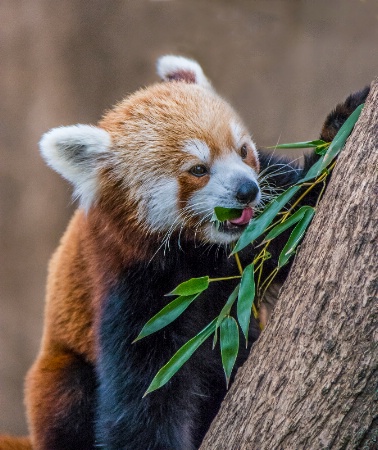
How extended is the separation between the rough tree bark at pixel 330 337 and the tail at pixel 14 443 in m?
1.91

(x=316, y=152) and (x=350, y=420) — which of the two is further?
(x=316, y=152)

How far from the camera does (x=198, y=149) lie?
2984 mm

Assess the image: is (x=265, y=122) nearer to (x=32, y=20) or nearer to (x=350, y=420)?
(x=32, y=20)

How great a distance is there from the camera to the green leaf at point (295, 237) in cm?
211

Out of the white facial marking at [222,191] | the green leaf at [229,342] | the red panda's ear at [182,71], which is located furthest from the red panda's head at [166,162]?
the green leaf at [229,342]

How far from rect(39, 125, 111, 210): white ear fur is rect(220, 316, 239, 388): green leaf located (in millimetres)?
1113

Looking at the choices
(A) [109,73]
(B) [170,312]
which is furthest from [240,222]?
(A) [109,73]

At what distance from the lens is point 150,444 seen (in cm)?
290

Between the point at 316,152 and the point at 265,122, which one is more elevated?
the point at 265,122

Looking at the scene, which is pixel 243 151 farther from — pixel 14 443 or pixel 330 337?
pixel 14 443

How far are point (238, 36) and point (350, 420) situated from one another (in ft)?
16.8

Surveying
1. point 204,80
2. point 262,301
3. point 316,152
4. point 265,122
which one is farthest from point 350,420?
point 265,122

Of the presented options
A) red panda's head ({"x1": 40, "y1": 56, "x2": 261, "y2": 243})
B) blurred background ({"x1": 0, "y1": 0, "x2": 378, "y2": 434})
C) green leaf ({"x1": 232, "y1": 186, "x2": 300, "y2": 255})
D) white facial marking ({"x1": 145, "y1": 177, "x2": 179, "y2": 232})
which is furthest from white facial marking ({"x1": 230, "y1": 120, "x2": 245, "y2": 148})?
blurred background ({"x1": 0, "y1": 0, "x2": 378, "y2": 434})

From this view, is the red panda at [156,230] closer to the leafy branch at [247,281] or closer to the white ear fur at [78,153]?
the white ear fur at [78,153]
